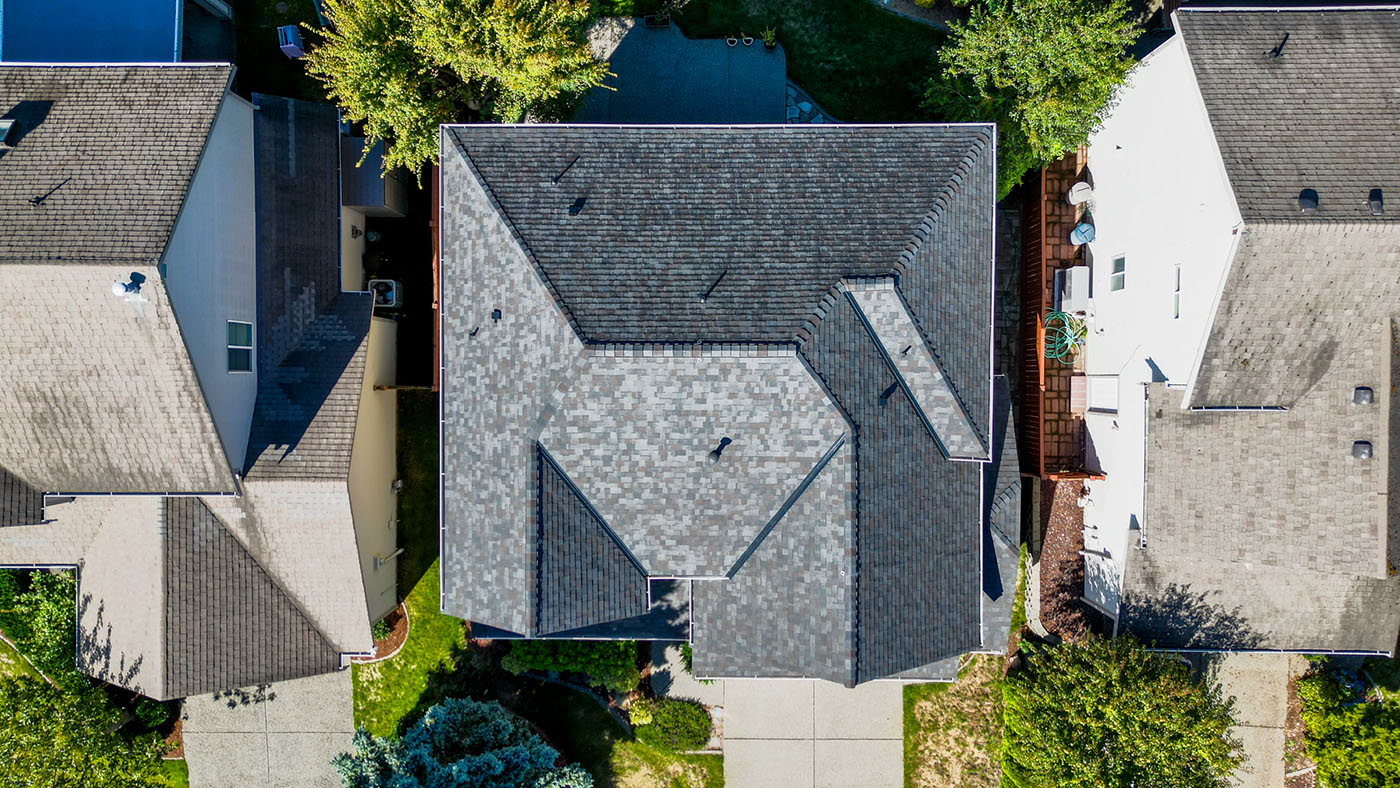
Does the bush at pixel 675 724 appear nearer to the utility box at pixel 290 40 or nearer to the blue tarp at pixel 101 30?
the utility box at pixel 290 40

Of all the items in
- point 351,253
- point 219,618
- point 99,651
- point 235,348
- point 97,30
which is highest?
point 97,30

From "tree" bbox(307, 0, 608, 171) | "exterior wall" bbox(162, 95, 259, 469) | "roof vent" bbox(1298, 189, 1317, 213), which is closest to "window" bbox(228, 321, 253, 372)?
"exterior wall" bbox(162, 95, 259, 469)

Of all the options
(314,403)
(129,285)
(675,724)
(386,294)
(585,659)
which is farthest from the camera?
(675,724)

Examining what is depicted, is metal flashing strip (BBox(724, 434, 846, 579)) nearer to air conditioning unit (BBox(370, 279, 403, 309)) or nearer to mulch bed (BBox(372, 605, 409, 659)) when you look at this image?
mulch bed (BBox(372, 605, 409, 659))

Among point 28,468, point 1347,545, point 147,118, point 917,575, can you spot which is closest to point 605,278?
point 917,575

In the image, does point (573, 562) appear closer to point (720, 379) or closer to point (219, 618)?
point (720, 379)

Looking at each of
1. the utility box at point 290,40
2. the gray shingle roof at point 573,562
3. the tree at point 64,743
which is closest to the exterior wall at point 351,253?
the utility box at point 290,40

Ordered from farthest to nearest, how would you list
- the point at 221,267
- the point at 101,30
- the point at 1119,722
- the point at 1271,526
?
the point at 101,30, the point at 1119,722, the point at 1271,526, the point at 221,267

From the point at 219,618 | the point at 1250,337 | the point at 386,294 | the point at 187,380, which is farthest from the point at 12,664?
the point at 1250,337
